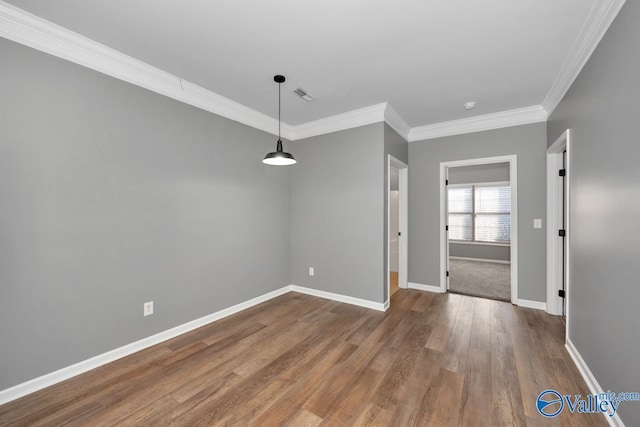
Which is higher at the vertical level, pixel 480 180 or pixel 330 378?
pixel 480 180

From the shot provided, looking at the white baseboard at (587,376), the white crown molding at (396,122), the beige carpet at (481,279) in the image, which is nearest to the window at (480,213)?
the beige carpet at (481,279)

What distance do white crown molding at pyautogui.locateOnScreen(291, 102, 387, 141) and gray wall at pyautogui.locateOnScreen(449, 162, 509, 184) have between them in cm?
506

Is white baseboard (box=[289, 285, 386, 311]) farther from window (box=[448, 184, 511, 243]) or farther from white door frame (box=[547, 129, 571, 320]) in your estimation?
window (box=[448, 184, 511, 243])

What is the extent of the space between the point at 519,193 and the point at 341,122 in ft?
9.36

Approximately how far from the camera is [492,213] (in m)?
7.38

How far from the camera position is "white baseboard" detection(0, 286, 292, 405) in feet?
6.18

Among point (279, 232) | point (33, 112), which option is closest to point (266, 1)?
point (33, 112)

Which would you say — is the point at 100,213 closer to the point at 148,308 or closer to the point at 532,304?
the point at 148,308

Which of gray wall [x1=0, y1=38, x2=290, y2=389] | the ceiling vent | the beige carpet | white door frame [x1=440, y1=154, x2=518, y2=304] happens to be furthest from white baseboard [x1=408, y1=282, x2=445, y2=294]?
the ceiling vent

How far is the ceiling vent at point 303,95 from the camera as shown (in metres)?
3.12

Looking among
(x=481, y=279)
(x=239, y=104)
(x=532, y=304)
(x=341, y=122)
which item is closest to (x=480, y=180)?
(x=481, y=279)

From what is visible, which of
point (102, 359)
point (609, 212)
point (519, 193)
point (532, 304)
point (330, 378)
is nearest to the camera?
point (609, 212)

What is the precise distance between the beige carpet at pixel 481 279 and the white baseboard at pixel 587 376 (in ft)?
5.39

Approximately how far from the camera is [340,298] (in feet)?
13.0
